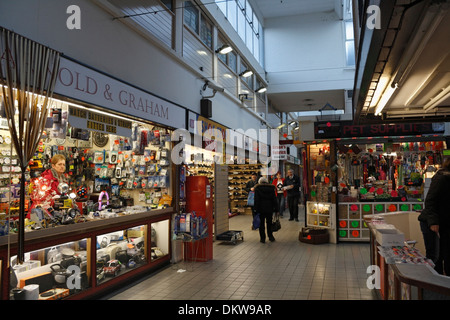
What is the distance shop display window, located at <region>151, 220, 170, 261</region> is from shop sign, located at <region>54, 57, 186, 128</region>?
1866 millimetres

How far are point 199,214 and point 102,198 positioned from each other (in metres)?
1.82

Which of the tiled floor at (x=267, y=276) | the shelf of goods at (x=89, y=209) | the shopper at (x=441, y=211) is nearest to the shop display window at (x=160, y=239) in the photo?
the shelf of goods at (x=89, y=209)

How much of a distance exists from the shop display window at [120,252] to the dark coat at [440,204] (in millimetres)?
4204

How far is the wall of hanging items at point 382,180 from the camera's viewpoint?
8.27 meters

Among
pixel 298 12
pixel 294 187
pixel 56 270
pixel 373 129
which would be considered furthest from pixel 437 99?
pixel 298 12

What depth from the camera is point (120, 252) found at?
5.50 m

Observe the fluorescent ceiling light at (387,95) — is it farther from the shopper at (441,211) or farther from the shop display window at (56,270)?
the shop display window at (56,270)

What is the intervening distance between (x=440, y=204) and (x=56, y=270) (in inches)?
183

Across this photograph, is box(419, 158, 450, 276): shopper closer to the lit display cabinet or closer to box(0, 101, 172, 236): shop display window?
box(0, 101, 172, 236): shop display window

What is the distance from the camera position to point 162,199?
6.73m

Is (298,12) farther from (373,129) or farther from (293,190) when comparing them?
(373,129)

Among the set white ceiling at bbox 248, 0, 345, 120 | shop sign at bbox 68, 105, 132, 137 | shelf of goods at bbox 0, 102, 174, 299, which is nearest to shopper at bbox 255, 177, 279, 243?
shelf of goods at bbox 0, 102, 174, 299
